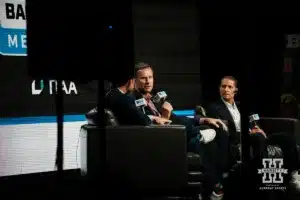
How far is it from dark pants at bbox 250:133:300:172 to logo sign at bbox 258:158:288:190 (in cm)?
6

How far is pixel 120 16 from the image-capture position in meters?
3.12

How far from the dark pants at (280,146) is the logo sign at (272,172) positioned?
56mm

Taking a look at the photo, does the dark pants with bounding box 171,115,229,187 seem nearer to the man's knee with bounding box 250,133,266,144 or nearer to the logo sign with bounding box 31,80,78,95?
the man's knee with bounding box 250,133,266,144

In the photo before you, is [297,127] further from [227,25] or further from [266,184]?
[227,25]

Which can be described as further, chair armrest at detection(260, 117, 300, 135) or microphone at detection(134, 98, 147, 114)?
chair armrest at detection(260, 117, 300, 135)

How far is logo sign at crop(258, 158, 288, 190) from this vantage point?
4605mm

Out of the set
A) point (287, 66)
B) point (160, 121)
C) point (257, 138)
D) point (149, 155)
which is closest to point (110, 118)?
point (149, 155)

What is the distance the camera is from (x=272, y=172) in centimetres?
461

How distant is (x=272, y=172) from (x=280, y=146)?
0.29 meters

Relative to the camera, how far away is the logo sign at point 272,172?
461 cm

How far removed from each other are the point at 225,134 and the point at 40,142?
1919 millimetres

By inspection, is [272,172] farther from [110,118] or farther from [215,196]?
[110,118]

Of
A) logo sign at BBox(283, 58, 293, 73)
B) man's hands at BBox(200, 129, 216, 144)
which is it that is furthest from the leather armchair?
logo sign at BBox(283, 58, 293, 73)

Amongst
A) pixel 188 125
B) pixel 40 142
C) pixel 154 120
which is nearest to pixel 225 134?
pixel 188 125
